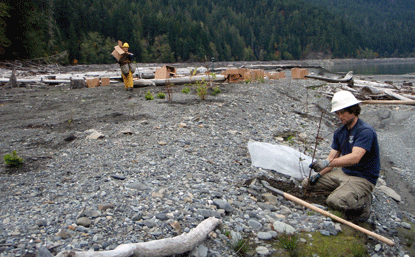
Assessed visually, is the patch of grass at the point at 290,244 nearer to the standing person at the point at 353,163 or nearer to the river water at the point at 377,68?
the standing person at the point at 353,163

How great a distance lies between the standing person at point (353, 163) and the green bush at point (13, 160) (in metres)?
5.17

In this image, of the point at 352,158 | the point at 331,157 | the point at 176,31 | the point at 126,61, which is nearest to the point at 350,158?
the point at 352,158

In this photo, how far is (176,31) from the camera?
304ft

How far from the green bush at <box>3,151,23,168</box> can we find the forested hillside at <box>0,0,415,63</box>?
3069 cm

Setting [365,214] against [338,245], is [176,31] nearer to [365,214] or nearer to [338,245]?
[365,214]

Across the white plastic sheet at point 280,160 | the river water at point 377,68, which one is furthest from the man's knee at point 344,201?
the river water at point 377,68

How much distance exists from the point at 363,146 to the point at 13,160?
5.81 m

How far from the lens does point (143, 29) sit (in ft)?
298

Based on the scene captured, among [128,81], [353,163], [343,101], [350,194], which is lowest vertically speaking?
[350,194]

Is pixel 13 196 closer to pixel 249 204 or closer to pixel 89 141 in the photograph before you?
pixel 89 141

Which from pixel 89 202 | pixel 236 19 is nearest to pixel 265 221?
pixel 89 202

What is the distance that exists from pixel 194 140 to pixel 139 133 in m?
1.42

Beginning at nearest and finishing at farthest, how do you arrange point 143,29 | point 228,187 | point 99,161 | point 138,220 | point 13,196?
1. point 138,220
2. point 13,196
3. point 228,187
4. point 99,161
5. point 143,29

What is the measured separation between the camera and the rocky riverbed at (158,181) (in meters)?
3.69
